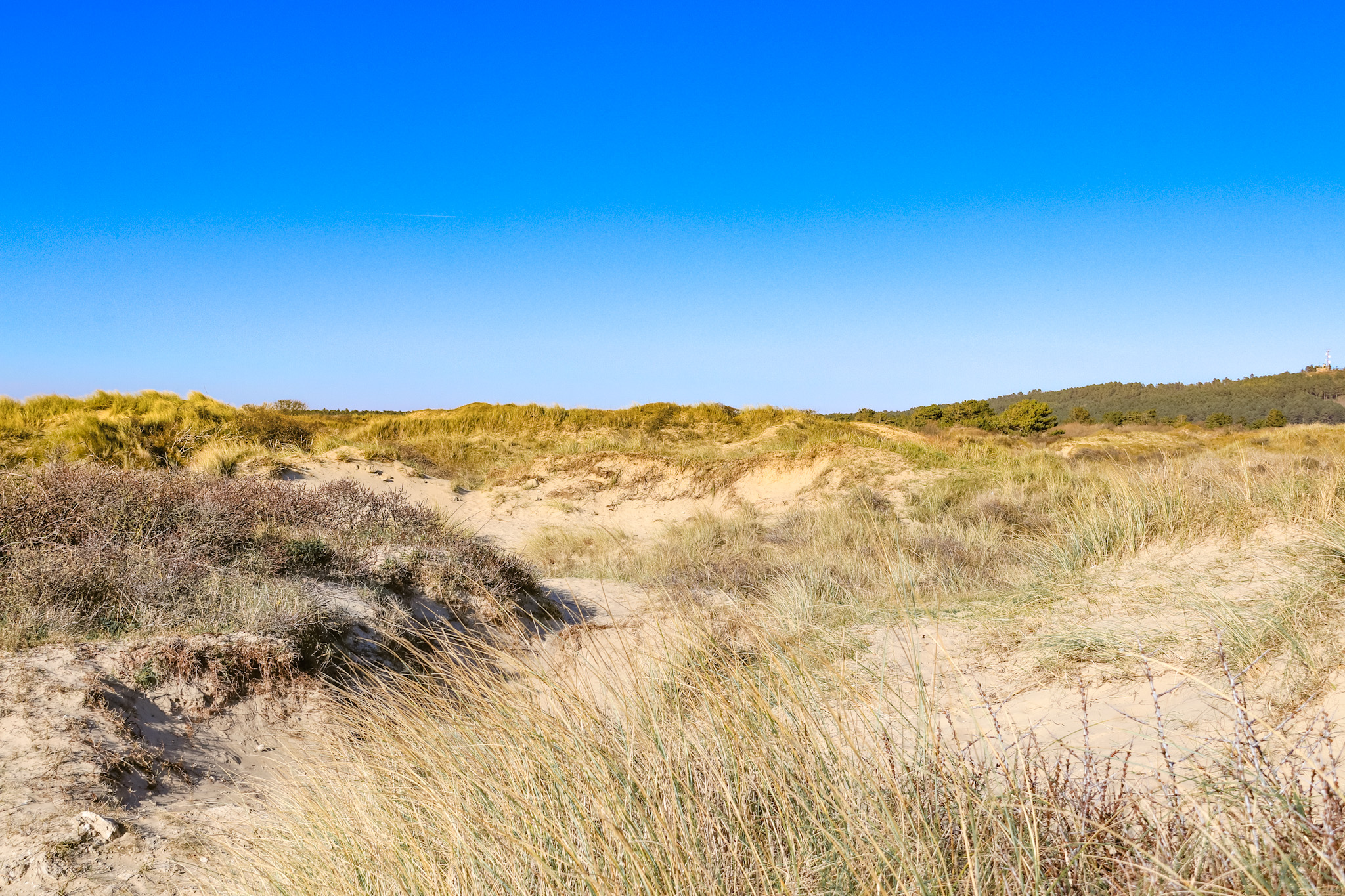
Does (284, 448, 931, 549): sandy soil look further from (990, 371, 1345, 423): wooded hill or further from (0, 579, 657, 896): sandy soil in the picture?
(990, 371, 1345, 423): wooded hill

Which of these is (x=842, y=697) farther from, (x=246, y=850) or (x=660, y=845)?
(x=246, y=850)

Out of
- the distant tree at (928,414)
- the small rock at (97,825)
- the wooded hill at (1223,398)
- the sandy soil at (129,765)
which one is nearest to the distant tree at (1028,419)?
the distant tree at (928,414)

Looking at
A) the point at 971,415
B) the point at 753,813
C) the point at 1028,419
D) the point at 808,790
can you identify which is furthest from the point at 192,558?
the point at 971,415

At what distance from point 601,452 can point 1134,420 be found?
2882 centimetres

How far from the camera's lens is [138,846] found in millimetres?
2777

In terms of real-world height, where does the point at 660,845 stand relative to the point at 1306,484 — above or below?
below

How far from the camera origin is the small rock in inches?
110

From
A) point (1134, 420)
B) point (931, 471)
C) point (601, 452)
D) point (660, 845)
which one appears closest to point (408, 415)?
point (601, 452)

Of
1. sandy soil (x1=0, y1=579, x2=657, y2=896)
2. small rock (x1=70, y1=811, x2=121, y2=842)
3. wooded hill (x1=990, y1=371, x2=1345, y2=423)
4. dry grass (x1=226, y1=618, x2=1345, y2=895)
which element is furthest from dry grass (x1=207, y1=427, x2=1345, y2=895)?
wooded hill (x1=990, y1=371, x2=1345, y2=423)

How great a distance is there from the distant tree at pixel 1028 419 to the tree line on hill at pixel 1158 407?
3cm

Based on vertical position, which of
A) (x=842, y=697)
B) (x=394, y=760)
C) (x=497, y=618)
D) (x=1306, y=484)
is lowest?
(x=497, y=618)

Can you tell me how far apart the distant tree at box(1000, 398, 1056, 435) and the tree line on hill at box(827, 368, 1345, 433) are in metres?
0.03

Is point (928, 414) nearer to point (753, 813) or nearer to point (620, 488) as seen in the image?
point (620, 488)

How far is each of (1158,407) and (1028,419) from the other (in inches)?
1156
